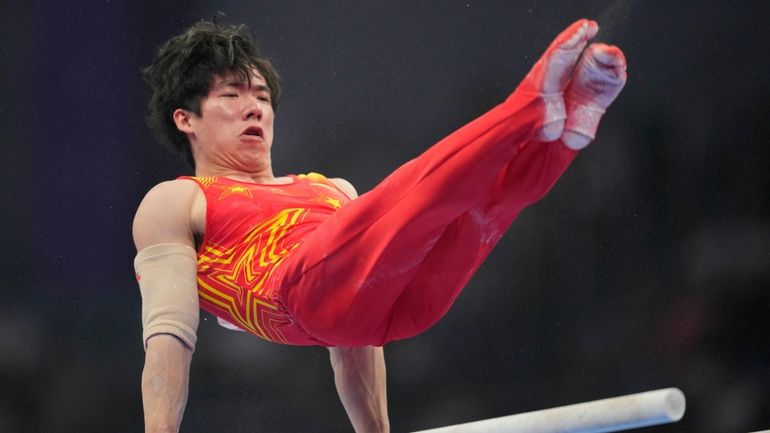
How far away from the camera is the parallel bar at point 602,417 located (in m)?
1.82

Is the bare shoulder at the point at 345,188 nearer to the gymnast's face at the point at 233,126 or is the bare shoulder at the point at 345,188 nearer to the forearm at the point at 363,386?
the gymnast's face at the point at 233,126

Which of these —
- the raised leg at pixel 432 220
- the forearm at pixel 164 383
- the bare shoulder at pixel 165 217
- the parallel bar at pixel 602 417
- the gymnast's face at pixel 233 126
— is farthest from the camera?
the gymnast's face at pixel 233 126

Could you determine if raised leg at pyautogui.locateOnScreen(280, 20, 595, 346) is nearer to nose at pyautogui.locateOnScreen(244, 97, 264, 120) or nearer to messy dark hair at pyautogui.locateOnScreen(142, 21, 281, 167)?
nose at pyautogui.locateOnScreen(244, 97, 264, 120)

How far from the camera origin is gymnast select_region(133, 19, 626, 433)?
6.38 ft

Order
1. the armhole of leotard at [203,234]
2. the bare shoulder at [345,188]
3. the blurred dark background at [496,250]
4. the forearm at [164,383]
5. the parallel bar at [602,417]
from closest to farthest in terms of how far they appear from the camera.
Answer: the parallel bar at [602,417] < the forearm at [164,383] < the armhole of leotard at [203,234] < the bare shoulder at [345,188] < the blurred dark background at [496,250]

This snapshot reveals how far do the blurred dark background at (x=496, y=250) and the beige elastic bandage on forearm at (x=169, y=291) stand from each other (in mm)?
1630

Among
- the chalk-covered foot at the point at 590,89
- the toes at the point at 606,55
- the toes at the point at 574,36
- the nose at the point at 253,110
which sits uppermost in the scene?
the nose at the point at 253,110

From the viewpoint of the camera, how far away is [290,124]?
408cm

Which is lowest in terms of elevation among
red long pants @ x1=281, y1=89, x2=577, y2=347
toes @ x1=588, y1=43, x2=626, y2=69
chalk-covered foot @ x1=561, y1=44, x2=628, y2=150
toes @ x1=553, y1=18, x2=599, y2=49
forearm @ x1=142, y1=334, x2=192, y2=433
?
forearm @ x1=142, y1=334, x2=192, y2=433

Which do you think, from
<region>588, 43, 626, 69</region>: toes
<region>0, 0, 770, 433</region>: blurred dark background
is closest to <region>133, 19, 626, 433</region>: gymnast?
<region>588, 43, 626, 69</region>: toes

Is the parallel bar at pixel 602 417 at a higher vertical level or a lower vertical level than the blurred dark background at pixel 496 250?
lower

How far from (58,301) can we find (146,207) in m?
1.66

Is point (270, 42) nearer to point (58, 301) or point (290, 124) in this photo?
point (290, 124)

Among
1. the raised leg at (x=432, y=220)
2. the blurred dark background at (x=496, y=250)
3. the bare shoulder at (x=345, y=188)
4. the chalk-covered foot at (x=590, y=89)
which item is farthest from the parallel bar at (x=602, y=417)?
the blurred dark background at (x=496, y=250)
